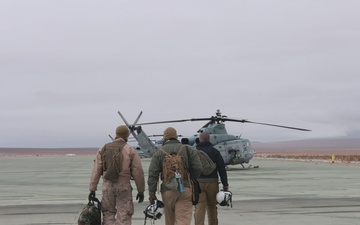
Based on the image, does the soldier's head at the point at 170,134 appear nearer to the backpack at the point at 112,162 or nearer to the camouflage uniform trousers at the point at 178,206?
the backpack at the point at 112,162

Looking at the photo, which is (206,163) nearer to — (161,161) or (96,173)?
(161,161)

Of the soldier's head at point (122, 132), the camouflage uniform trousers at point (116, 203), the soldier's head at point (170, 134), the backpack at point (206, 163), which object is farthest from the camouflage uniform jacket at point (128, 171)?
the backpack at point (206, 163)

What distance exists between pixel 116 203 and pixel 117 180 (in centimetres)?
38

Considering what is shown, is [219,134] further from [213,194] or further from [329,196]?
[213,194]

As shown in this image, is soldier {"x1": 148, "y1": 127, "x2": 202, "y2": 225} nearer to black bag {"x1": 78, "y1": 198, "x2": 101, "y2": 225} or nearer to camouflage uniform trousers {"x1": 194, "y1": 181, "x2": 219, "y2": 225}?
black bag {"x1": 78, "y1": 198, "x2": 101, "y2": 225}

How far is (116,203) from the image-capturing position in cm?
913

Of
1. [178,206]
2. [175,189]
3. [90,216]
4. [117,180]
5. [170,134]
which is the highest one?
[170,134]

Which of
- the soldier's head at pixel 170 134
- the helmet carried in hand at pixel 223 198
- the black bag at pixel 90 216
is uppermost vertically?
the soldier's head at pixel 170 134

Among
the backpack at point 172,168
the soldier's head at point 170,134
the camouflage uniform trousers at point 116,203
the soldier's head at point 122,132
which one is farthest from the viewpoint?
the soldier's head at point 122,132

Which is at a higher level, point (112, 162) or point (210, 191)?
point (112, 162)

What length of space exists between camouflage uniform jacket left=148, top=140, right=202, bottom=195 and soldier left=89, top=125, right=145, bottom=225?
17cm

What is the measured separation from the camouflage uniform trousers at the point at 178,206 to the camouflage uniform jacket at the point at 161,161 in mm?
132

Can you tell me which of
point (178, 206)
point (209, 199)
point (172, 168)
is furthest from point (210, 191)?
point (172, 168)

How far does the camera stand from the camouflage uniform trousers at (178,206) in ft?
29.6
